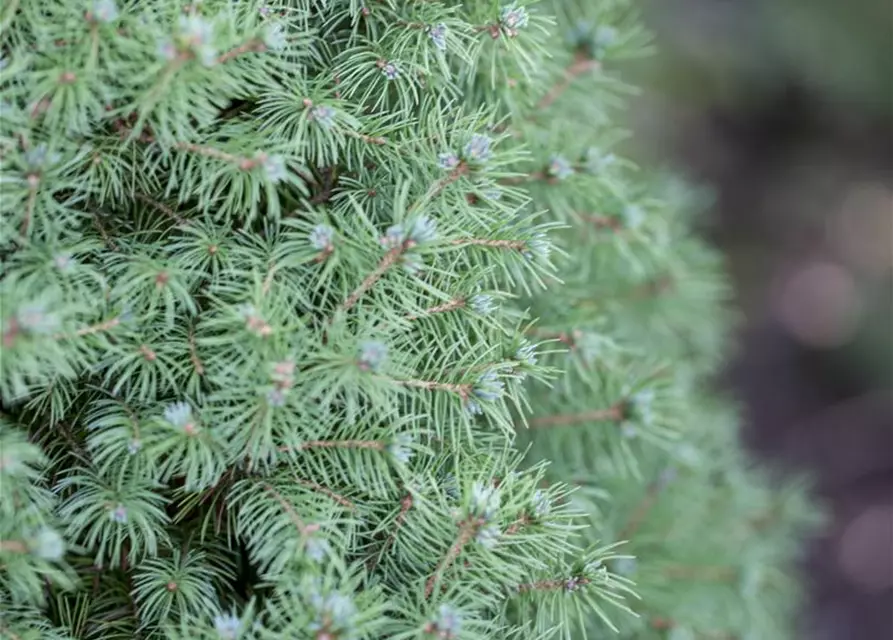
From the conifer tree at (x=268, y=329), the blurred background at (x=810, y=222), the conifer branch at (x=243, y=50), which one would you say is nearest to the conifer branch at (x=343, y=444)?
the conifer tree at (x=268, y=329)

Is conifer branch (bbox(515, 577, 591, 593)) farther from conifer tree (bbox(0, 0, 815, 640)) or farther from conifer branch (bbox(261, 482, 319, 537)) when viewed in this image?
conifer branch (bbox(261, 482, 319, 537))

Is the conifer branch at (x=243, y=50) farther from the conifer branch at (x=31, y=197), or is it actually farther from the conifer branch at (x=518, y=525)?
the conifer branch at (x=518, y=525)

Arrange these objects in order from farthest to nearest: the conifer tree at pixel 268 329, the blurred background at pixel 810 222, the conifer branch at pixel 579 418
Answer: the blurred background at pixel 810 222 → the conifer branch at pixel 579 418 → the conifer tree at pixel 268 329

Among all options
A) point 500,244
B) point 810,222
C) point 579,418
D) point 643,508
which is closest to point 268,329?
point 500,244

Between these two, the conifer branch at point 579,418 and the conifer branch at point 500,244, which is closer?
the conifer branch at point 500,244

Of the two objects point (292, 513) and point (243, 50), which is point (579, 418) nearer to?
point (292, 513)

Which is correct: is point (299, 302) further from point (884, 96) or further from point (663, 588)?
point (884, 96)

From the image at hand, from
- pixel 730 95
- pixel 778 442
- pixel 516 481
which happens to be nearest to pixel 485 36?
pixel 516 481
